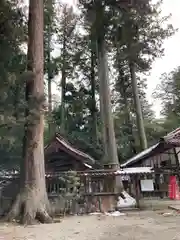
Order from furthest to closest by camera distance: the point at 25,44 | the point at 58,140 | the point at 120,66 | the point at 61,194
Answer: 1. the point at 120,66
2. the point at 58,140
3. the point at 25,44
4. the point at 61,194

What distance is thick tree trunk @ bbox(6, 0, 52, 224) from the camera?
802 cm

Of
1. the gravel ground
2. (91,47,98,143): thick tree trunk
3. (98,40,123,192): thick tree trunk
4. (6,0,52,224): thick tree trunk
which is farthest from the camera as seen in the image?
(91,47,98,143): thick tree trunk

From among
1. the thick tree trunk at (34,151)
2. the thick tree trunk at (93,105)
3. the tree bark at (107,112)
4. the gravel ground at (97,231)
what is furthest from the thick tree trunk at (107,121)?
the thick tree trunk at (93,105)

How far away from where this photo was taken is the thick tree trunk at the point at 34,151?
316 inches

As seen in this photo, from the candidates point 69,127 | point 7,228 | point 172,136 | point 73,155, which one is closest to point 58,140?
point 73,155

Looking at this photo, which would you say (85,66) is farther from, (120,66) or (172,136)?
(172,136)

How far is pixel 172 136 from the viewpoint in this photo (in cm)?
1099

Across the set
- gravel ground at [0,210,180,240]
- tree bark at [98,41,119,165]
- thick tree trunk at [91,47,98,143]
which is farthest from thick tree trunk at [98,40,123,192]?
thick tree trunk at [91,47,98,143]

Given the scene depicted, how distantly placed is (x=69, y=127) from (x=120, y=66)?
23.1 ft

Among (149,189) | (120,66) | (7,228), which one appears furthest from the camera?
(120,66)

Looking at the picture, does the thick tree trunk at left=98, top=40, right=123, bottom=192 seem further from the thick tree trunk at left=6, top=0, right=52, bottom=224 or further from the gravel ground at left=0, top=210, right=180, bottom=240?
the gravel ground at left=0, top=210, right=180, bottom=240

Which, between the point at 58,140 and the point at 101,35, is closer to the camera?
the point at 58,140

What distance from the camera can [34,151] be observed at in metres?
8.64

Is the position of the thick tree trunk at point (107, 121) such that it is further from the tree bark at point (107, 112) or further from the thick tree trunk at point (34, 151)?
the thick tree trunk at point (34, 151)
